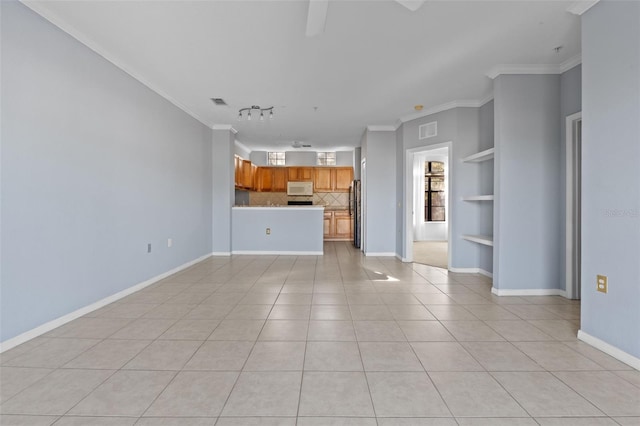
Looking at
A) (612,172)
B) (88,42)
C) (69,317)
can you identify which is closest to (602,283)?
(612,172)

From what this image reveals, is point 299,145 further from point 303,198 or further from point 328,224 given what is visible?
point 328,224

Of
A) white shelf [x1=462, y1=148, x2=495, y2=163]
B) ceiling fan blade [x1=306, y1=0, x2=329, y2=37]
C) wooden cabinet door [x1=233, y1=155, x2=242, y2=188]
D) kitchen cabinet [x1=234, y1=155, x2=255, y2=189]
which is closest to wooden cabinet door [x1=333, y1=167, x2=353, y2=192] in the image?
kitchen cabinet [x1=234, y1=155, x2=255, y2=189]

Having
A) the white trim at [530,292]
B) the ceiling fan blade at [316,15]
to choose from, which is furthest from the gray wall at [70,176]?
the white trim at [530,292]

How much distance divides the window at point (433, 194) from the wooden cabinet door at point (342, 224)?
8.69 feet

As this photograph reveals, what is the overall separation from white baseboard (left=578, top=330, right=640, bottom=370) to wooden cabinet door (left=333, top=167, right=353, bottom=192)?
22.9 feet

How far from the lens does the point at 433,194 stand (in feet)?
31.8

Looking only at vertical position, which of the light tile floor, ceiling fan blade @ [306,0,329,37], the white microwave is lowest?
the light tile floor

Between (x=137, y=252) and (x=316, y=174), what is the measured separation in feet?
19.5

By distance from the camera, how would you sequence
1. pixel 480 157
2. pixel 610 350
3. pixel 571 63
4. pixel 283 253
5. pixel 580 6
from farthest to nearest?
pixel 283 253
pixel 480 157
pixel 571 63
pixel 580 6
pixel 610 350

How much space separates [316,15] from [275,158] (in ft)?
23.7

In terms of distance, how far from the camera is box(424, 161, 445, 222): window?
31.8 feet

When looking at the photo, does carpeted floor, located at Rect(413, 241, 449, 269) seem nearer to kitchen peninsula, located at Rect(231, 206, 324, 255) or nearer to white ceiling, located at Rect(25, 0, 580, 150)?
kitchen peninsula, located at Rect(231, 206, 324, 255)

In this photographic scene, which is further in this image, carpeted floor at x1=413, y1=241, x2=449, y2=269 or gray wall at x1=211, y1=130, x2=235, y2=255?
gray wall at x1=211, y1=130, x2=235, y2=255

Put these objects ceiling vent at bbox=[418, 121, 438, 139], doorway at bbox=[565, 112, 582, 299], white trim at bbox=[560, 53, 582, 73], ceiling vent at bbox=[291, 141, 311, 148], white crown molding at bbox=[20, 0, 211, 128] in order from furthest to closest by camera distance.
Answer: ceiling vent at bbox=[291, 141, 311, 148]
ceiling vent at bbox=[418, 121, 438, 139]
doorway at bbox=[565, 112, 582, 299]
white trim at bbox=[560, 53, 582, 73]
white crown molding at bbox=[20, 0, 211, 128]
